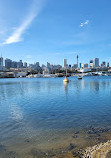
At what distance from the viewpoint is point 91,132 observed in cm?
1036

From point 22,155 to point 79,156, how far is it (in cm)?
330

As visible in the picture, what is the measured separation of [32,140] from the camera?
9.30 metres

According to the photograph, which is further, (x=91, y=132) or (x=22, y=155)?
(x=91, y=132)

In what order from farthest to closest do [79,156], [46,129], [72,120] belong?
[72,120] → [46,129] → [79,156]

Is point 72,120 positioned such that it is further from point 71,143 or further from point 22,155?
point 22,155

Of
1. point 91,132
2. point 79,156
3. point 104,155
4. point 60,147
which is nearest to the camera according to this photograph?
point 104,155

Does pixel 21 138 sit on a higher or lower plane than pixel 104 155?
lower

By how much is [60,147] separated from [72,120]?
5204 mm

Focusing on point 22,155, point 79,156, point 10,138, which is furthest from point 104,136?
point 10,138

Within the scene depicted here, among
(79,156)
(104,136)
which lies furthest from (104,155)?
(104,136)

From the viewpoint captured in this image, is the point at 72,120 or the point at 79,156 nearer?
the point at 79,156

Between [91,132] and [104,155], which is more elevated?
[104,155]

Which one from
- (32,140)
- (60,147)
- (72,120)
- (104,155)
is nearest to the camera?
(104,155)

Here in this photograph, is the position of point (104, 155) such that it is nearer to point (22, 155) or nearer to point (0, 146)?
point (22, 155)
